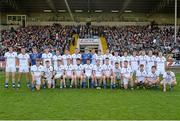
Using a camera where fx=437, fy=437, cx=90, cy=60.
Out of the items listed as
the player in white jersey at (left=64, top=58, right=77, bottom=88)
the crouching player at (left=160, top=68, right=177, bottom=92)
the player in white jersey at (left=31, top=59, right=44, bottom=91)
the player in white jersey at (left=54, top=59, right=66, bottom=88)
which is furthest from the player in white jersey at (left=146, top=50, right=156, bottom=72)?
the player in white jersey at (left=31, top=59, right=44, bottom=91)

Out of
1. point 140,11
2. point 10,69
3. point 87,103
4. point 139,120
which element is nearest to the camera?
point 139,120

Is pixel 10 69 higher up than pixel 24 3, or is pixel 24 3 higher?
pixel 24 3

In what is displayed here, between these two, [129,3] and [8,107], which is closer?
[8,107]

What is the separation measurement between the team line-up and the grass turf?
0.64m

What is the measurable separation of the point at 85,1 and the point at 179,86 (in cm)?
2735

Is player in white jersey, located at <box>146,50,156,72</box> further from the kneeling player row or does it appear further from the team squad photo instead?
the kneeling player row

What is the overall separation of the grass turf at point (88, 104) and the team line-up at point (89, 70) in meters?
0.64

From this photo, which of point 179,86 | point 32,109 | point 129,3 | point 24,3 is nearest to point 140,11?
point 129,3

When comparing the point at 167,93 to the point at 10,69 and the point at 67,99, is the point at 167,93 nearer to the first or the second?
the point at 67,99

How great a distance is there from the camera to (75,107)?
12609mm

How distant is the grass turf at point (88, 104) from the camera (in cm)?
1130

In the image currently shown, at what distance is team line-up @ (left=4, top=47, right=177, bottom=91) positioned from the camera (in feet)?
55.3

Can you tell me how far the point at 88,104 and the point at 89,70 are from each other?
4328 millimetres

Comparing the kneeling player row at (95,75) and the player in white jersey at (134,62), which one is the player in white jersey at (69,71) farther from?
the player in white jersey at (134,62)
